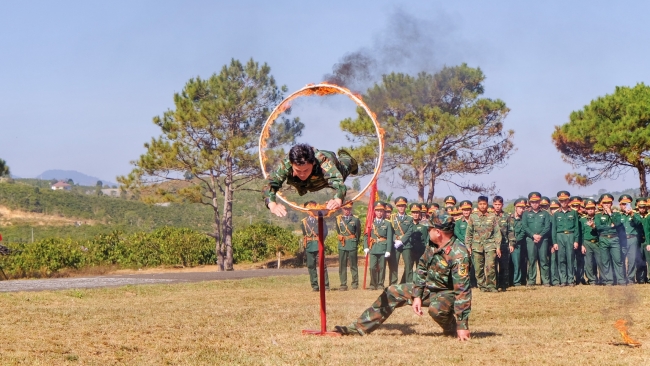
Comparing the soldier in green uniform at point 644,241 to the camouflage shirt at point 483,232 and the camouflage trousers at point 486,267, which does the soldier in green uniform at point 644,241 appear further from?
the camouflage trousers at point 486,267

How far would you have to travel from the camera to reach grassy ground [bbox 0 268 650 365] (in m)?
9.40

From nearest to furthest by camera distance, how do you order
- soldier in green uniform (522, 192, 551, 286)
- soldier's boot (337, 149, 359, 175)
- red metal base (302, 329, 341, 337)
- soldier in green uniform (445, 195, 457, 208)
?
red metal base (302, 329, 341, 337), soldier's boot (337, 149, 359, 175), soldier in green uniform (522, 192, 551, 286), soldier in green uniform (445, 195, 457, 208)

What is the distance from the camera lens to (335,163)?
37.1 feet

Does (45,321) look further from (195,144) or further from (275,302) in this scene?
(195,144)

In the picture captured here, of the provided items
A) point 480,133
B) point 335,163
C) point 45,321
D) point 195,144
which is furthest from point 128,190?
point 335,163

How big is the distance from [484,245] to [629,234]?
385cm

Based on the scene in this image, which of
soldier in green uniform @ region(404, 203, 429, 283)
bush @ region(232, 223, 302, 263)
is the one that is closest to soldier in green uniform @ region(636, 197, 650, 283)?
soldier in green uniform @ region(404, 203, 429, 283)

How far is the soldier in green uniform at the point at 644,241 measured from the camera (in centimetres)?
1980

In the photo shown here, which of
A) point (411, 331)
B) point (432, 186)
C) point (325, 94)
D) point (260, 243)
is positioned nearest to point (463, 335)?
point (411, 331)

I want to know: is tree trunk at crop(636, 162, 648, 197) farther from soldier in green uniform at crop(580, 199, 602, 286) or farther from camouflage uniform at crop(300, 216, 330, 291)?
camouflage uniform at crop(300, 216, 330, 291)

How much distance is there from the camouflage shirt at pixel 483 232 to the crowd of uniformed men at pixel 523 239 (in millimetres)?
25

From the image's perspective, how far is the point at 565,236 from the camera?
20422mm

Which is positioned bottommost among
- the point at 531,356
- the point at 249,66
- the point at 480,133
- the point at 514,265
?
the point at 531,356

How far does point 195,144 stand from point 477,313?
2082 centimetres
